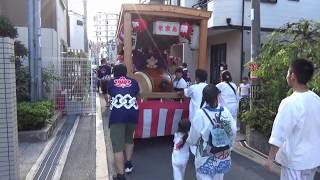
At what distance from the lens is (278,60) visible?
7.98m

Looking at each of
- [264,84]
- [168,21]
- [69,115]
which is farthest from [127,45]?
[69,115]

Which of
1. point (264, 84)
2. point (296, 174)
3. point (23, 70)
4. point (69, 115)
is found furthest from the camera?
point (69, 115)

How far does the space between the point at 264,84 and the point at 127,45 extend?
10.5ft

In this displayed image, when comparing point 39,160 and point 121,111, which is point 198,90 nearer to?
point 121,111

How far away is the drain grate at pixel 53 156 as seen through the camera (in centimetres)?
664

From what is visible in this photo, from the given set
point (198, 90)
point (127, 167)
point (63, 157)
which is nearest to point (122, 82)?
point (127, 167)

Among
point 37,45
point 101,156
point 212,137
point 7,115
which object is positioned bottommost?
point 101,156

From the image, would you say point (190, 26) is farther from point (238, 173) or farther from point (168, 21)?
point (238, 173)

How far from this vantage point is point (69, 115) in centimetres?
1336

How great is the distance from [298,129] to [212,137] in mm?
985

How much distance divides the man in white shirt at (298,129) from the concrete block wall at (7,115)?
3.38m

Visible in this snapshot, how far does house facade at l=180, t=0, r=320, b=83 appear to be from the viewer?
56.9 feet

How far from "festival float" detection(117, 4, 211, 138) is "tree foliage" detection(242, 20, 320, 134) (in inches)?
58.4

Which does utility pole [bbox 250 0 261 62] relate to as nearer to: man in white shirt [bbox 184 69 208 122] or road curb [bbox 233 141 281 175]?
road curb [bbox 233 141 281 175]
